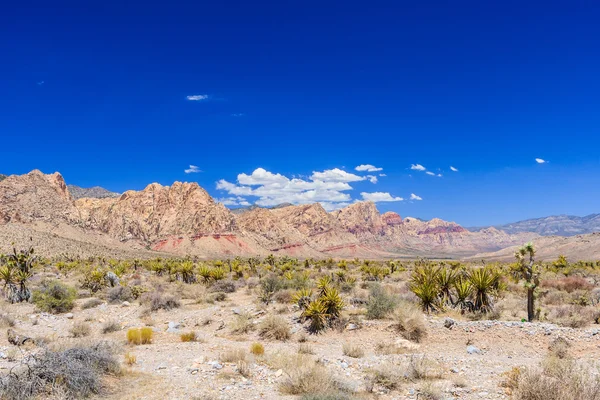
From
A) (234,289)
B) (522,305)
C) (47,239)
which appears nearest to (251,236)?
(47,239)

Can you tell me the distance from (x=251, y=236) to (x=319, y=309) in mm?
147956

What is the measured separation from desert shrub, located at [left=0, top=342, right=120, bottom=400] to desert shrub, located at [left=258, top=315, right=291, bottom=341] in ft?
19.8

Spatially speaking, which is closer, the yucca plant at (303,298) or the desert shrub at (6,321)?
the desert shrub at (6,321)

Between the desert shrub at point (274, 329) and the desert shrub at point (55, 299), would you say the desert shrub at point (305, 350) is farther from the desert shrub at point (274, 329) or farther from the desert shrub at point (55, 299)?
the desert shrub at point (55, 299)

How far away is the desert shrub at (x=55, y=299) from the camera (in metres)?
18.6

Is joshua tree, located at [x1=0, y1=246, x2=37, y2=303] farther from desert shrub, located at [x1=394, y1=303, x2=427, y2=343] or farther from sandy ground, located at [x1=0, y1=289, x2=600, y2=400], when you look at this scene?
desert shrub, located at [x1=394, y1=303, x2=427, y2=343]

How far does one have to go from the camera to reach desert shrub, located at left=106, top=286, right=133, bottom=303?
2131 cm

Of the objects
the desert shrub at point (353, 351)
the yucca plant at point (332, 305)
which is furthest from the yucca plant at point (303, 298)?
the desert shrub at point (353, 351)

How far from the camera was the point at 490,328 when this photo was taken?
1227 cm

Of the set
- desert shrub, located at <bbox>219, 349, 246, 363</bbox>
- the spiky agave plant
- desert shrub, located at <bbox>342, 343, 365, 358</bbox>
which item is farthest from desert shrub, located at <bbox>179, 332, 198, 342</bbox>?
the spiky agave plant

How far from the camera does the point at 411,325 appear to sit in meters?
12.6

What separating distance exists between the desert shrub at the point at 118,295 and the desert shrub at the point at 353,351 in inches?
593

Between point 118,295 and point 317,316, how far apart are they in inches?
523

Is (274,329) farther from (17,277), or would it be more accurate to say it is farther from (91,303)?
(17,277)
